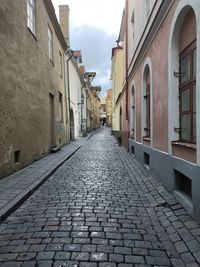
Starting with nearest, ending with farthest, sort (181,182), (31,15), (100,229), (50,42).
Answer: (100,229) < (181,182) < (31,15) < (50,42)

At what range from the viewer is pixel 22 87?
33.5 ft

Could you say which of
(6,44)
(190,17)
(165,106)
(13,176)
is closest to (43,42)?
(6,44)

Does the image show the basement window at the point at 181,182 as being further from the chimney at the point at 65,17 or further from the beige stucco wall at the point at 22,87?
the chimney at the point at 65,17

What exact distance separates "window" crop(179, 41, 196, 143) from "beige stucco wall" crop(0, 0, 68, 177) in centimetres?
431

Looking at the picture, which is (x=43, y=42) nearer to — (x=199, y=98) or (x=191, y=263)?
(x=199, y=98)

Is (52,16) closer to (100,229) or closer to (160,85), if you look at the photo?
(160,85)

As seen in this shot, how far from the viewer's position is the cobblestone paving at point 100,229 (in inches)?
147

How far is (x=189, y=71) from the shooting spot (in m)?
5.94

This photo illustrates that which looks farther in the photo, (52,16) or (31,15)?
(52,16)

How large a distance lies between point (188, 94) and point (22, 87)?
5750 millimetres

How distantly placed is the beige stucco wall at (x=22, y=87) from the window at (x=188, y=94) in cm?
431

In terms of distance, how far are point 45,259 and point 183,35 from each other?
463 cm

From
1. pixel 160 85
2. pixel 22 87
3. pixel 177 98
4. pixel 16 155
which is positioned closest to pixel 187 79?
pixel 177 98

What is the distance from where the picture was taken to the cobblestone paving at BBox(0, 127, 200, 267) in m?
3.73
